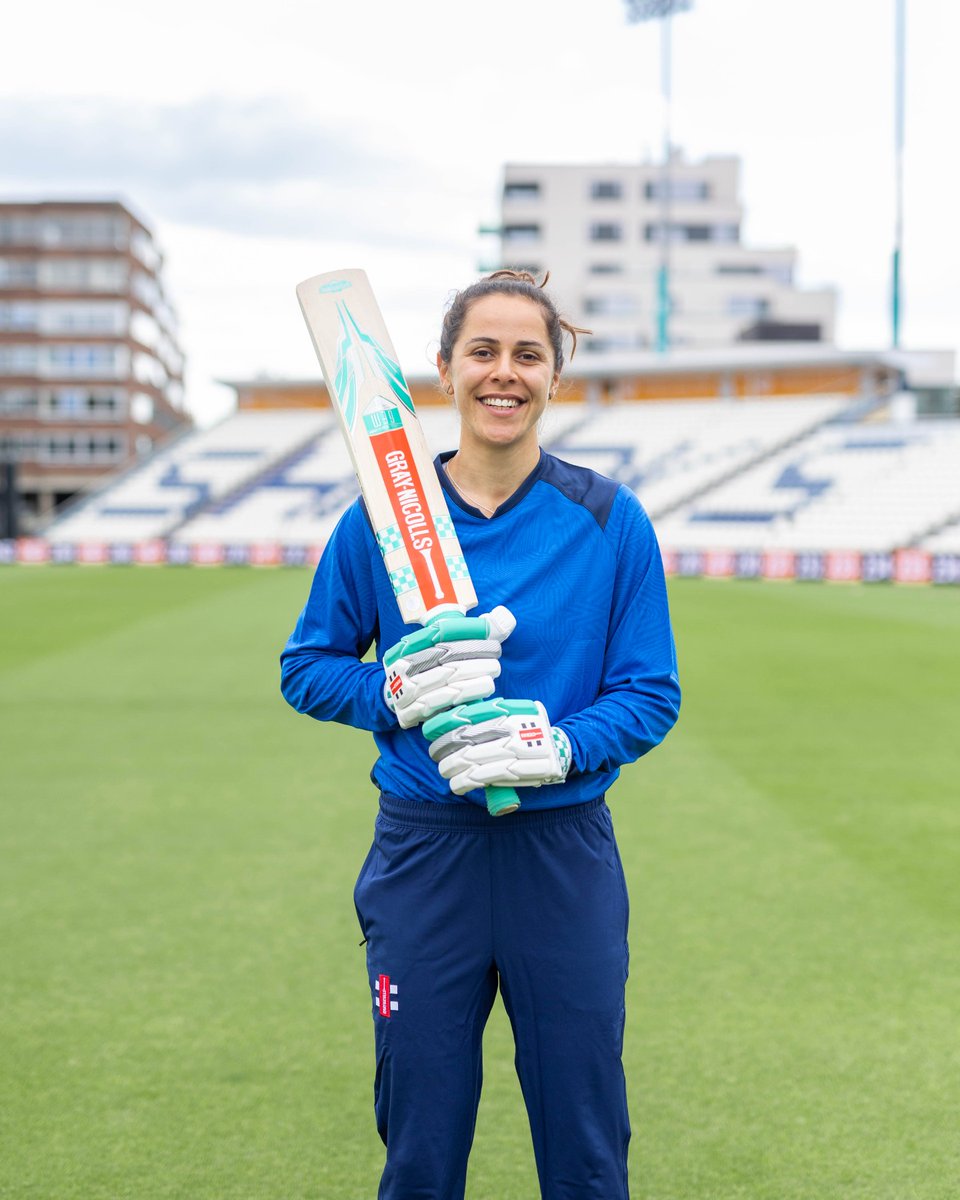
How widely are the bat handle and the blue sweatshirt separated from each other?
0.32ft

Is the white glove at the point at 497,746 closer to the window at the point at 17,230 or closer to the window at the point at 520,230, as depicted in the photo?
the window at the point at 520,230

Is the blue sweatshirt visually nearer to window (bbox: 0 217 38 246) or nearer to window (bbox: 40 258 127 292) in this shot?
window (bbox: 40 258 127 292)

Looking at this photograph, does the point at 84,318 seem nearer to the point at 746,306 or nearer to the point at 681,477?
the point at 746,306

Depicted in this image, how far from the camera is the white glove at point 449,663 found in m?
2.26

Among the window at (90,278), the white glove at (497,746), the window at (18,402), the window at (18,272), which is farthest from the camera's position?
the window at (90,278)

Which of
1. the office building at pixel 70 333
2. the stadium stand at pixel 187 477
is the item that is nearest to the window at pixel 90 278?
the office building at pixel 70 333

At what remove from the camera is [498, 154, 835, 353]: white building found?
205ft

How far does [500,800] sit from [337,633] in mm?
521

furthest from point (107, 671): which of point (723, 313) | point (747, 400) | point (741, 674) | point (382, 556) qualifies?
point (723, 313)

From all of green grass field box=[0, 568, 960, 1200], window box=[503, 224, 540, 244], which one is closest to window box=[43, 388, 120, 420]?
window box=[503, 224, 540, 244]

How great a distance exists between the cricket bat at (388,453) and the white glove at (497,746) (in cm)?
7

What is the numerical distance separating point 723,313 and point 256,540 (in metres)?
35.0

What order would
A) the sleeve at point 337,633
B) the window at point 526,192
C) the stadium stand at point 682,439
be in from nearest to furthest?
the sleeve at point 337,633
the stadium stand at point 682,439
the window at point 526,192

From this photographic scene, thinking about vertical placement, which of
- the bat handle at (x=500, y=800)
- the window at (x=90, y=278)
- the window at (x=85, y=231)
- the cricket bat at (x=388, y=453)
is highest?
the window at (x=85, y=231)
